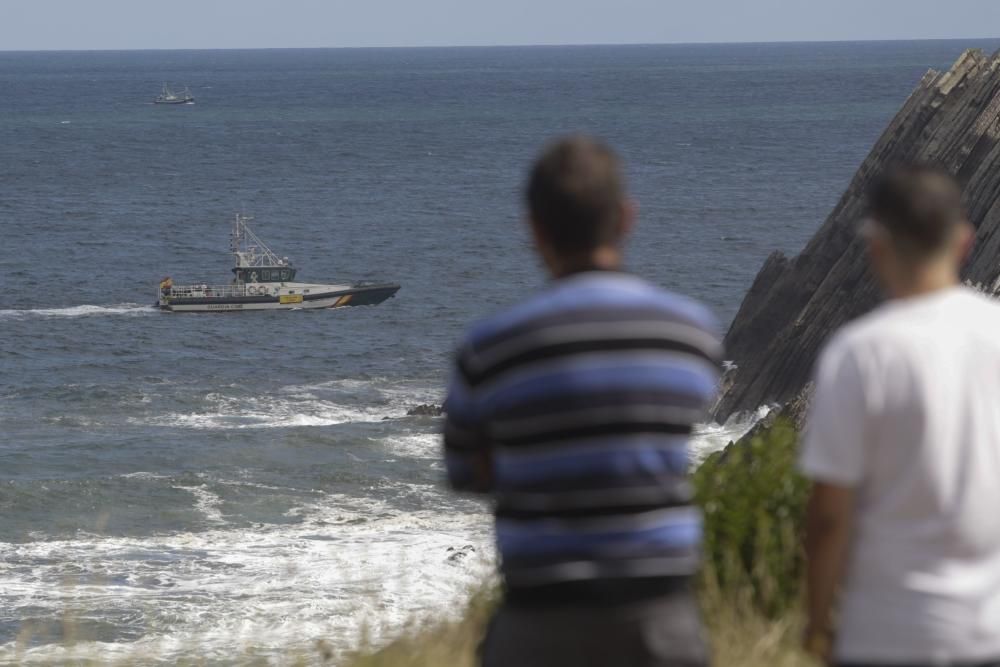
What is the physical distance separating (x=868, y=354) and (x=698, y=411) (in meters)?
0.51

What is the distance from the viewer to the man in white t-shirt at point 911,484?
3828 millimetres

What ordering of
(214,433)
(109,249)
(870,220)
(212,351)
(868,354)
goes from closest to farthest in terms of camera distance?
1. (868,354)
2. (870,220)
3. (214,433)
4. (212,351)
5. (109,249)

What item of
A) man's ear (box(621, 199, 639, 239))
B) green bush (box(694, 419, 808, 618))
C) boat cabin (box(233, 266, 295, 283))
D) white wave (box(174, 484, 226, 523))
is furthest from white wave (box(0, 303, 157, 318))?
man's ear (box(621, 199, 639, 239))

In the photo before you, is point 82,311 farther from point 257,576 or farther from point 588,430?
point 588,430

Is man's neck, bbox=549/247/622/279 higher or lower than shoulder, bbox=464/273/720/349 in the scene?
higher

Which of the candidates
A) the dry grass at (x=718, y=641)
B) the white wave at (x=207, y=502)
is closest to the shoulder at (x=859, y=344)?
the dry grass at (x=718, y=641)

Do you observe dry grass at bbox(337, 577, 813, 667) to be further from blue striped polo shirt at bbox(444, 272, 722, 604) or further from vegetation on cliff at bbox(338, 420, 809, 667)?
blue striped polo shirt at bbox(444, 272, 722, 604)

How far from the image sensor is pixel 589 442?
4.04m

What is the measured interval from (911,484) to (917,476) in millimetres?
24

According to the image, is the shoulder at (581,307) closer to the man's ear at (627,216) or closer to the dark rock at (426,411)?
the man's ear at (627,216)

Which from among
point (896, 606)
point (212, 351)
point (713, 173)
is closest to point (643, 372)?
point (896, 606)

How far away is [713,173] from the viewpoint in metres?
121

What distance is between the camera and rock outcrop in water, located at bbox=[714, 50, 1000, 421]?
3422 cm

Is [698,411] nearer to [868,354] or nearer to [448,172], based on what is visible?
[868,354]
